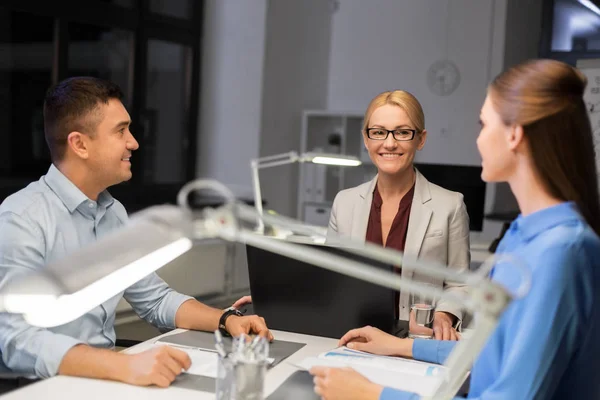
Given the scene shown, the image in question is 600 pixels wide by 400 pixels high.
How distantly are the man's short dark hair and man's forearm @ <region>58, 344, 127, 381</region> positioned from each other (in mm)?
695

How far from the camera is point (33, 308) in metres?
1.18

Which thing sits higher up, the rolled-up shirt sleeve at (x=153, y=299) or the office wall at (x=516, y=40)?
the office wall at (x=516, y=40)

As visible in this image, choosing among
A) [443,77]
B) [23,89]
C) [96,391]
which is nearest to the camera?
[96,391]

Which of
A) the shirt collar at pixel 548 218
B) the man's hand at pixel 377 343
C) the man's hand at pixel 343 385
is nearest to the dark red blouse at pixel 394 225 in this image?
the man's hand at pixel 377 343

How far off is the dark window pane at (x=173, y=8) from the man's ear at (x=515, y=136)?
18.5ft

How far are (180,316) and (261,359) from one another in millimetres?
795

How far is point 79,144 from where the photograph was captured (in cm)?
218

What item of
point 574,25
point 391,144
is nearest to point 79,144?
point 391,144

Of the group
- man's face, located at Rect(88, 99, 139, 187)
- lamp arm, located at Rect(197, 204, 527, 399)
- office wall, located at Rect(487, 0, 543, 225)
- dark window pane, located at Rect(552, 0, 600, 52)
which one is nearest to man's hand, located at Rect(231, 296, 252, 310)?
man's face, located at Rect(88, 99, 139, 187)

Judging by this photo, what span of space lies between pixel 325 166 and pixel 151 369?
5.98 m

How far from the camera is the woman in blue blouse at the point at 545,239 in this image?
1226mm

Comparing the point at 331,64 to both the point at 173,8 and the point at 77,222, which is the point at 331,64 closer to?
the point at 173,8

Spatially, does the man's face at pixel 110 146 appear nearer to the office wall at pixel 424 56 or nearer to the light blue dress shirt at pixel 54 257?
the light blue dress shirt at pixel 54 257

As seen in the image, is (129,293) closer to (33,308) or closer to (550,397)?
(33,308)
